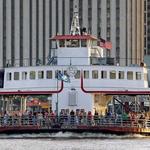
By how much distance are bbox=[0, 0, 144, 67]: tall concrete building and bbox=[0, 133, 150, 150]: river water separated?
4354 inches

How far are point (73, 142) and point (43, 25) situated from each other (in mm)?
121518

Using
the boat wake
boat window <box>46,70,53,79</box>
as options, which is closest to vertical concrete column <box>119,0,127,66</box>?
boat window <box>46,70,53,79</box>

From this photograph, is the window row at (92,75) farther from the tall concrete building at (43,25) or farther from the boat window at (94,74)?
the tall concrete building at (43,25)

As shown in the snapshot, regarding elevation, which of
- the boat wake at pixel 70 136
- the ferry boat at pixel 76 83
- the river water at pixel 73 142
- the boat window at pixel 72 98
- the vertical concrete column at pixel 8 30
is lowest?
the river water at pixel 73 142

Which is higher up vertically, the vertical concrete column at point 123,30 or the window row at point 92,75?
the vertical concrete column at point 123,30

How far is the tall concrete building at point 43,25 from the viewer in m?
190

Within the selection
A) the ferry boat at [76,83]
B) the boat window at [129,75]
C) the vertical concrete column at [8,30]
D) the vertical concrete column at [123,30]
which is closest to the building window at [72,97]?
the ferry boat at [76,83]

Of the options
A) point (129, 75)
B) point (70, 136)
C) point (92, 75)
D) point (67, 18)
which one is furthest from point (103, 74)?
point (67, 18)

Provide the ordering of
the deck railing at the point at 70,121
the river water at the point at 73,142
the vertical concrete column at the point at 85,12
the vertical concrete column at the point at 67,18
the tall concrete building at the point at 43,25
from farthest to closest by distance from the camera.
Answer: the vertical concrete column at the point at 67,18 → the vertical concrete column at the point at 85,12 → the tall concrete building at the point at 43,25 → the deck railing at the point at 70,121 → the river water at the point at 73,142

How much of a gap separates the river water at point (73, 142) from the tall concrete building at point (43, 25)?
363 ft

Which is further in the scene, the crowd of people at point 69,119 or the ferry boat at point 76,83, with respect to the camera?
the ferry boat at point 76,83

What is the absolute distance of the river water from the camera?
215 ft

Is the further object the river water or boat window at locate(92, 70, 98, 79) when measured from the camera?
boat window at locate(92, 70, 98, 79)

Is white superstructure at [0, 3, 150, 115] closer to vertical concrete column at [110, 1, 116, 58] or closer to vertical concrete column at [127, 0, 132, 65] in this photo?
vertical concrete column at [110, 1, 116, 58]
